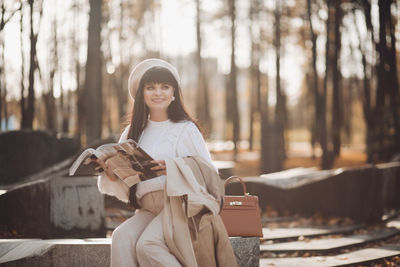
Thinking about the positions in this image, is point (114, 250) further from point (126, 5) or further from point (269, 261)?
point (126, 5)

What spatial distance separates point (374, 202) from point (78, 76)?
67.1 ft

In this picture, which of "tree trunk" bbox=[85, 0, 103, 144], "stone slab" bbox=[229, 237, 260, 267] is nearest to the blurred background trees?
"tree trunk" bbox=[85, 0, 103, 144]

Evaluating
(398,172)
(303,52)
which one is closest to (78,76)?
(303,52)

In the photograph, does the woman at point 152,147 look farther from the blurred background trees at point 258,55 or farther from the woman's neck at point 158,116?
the blurred background trees at point 258,55

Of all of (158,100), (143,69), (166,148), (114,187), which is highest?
(143,69)

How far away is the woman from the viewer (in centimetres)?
326

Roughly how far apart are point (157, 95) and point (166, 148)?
0.37 m

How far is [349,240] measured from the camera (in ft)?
25.0

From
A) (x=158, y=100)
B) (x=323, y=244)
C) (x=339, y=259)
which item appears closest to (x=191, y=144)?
(x=158, y=100)

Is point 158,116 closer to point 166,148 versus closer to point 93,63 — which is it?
point 166,148

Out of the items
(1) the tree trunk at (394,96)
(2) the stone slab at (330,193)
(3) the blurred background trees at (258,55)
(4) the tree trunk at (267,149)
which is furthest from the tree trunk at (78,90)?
(2) the stone slab at (330,193)

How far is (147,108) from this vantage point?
147 inches

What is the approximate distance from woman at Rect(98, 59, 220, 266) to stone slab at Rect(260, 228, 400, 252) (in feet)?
12.1

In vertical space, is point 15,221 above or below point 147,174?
below
